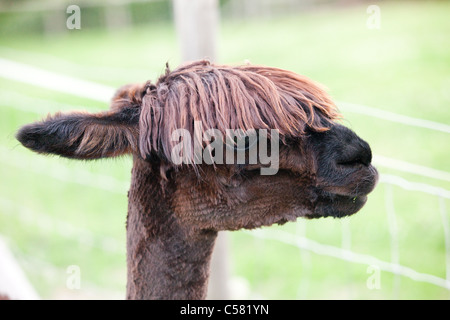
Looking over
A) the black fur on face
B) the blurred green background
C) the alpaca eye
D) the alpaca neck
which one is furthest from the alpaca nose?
A: the blurred green background

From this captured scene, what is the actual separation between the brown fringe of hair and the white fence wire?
0.84 meters

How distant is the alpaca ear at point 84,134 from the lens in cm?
171

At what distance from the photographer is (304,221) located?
4324mm

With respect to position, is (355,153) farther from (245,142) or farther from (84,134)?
(84,134)

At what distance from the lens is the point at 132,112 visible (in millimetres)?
1932

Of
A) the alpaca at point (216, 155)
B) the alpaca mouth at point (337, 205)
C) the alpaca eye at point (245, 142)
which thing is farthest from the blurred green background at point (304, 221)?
the alpaca mouth at point (337, 205)

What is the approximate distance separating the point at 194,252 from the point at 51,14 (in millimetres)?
19500

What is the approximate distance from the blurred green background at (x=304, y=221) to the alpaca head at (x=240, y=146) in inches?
6.8

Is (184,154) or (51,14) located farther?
(51,14)

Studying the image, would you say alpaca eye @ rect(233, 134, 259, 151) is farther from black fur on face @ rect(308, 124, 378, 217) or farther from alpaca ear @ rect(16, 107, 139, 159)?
alpaca ear @ rect(16, 107, 139, 159)

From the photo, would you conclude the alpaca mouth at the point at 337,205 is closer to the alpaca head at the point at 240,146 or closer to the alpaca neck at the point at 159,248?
the alpaca head at the point at 240,146

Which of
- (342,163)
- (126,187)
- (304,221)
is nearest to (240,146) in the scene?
(342,163)
